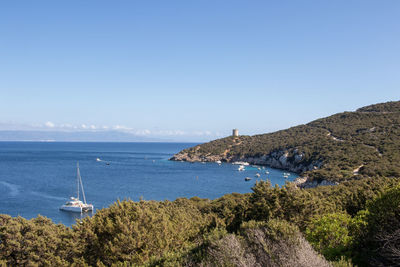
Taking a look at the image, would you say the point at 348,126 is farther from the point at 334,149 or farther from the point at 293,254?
the point at 293,254

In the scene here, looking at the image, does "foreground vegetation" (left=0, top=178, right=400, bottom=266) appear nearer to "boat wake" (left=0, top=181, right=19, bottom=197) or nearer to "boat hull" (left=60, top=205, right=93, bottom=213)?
"boat hull" (left=60, top=205, right=93, bottom=213)

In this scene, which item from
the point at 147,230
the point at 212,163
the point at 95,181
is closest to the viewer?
the point at 147,230

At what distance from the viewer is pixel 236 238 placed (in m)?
11.9

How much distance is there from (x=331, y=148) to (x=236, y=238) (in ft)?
289

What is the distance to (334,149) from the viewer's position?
8938cm

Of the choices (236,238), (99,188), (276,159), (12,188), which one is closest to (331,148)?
(276,159)

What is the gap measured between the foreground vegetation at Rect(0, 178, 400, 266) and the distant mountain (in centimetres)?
4399

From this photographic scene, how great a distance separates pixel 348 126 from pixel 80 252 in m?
114

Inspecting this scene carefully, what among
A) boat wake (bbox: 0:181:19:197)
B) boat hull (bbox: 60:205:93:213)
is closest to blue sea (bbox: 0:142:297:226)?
boat wake (bbox: 0:181:19:197)

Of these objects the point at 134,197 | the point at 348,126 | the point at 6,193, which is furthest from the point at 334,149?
the point at 6,193

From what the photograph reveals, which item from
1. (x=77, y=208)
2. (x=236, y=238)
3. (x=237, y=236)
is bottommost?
(x=77, y=208)

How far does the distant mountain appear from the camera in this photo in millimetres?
67000

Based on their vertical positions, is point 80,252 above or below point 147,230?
below

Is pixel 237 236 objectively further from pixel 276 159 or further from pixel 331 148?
pixel 276 159
